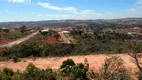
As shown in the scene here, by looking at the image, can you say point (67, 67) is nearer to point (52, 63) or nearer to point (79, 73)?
point (79, 73)

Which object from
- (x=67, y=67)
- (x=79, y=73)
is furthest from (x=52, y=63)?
(x=79, y=73)

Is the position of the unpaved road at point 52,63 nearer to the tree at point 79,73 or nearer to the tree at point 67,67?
the tree at point 67,67

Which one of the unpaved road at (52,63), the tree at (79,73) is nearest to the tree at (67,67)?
the tree at (79,73)

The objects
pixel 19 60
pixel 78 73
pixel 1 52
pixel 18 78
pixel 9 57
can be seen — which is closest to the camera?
pixel 18 78

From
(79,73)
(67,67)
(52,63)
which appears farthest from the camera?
(52,63)

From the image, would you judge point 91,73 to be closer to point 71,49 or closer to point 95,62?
point 95,62

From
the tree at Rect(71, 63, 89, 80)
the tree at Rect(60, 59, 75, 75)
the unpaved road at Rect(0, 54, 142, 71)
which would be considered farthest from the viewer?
the unpaved road at Rect(0, 54, 142, 71)

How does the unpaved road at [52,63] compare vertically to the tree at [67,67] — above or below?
below

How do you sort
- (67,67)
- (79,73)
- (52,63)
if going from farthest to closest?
1. (52,63)
2. (67,67)
3. (79,73)

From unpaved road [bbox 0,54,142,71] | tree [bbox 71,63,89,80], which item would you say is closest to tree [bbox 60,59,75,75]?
tree [bbox 71,63,89,80]

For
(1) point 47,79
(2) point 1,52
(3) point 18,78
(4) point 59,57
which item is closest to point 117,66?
(1) point 47,79

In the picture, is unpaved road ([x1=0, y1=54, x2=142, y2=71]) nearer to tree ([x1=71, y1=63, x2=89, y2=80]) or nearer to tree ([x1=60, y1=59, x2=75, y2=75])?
tree ([x1=60, y1=59, x2=75, y2=75])
